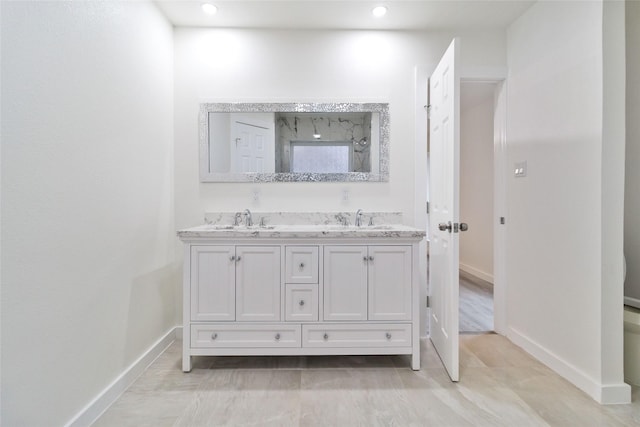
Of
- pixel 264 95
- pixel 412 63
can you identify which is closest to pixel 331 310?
pixel 264 95

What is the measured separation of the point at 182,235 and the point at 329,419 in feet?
4.33

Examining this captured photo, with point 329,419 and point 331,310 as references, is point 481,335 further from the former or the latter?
point 329,419

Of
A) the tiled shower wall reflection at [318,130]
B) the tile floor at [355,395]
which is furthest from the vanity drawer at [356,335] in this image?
the tiled shower wall reflection at [318,130]

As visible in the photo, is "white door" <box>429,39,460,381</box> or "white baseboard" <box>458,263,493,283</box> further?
"white baseboard" <box>458,263,493,283</box>

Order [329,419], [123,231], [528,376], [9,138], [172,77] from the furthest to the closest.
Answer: [172,77]
[528,376]
[123,231]
[329,419]
[9,138]

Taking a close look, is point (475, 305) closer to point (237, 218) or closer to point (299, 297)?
point (299, 297)

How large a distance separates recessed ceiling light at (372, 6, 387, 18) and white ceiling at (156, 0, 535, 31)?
0.03 metres

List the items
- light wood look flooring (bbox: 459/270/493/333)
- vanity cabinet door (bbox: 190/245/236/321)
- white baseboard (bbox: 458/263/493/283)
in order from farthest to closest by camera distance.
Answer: white baseboard (bbox: 458/263/493/283) → light wood look flooring (bbox: 459/270/493/333) → vanity cabinet door (bbox: 190/245/236/321)

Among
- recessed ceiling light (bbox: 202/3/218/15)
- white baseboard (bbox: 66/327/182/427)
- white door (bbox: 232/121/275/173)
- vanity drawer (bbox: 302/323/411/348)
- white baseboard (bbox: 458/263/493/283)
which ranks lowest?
white baseboard (bbox: 66/327/182/427)

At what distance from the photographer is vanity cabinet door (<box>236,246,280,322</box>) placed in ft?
6.63

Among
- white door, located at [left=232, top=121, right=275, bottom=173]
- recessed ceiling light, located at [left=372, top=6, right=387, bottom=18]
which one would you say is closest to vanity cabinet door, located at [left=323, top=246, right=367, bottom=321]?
white door, located at [left=232, top=121, right=275, bottom=173]

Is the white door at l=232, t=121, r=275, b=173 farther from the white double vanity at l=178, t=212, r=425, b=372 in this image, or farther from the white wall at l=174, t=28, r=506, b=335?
the white double vanity at l=178, t=212, r=425, b=372

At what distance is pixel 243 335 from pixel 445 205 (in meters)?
1.52

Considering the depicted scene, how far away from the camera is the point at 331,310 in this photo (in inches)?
80.0
